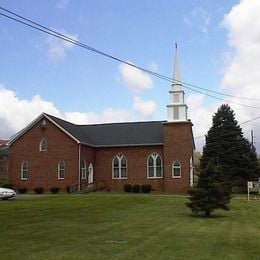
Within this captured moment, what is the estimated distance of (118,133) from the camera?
5781cm

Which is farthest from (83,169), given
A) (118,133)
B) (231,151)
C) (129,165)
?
(231,151)

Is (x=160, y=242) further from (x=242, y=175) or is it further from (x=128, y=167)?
(x=242, y=175)

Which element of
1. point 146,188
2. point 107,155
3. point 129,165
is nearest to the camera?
point 146,188

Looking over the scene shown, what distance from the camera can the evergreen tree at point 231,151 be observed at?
58.3 meters

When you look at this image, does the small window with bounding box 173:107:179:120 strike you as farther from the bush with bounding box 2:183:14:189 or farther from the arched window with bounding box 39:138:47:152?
the bush with bounding box 2:183:14:189

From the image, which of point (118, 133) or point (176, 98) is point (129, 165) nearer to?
point (118, 133)

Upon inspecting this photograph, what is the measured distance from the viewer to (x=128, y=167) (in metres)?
55.0

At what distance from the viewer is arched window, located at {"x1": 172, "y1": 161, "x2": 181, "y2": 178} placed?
2077 inches

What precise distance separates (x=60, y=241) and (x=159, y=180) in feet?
134

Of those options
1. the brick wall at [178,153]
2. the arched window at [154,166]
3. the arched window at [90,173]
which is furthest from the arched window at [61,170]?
the brick wall at [178,153]

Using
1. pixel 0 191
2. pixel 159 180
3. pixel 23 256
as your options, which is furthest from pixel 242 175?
pixel 23 256

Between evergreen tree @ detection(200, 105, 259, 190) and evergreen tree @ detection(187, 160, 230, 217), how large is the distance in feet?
106

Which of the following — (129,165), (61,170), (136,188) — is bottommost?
(136,188)

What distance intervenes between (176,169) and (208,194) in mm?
27880
